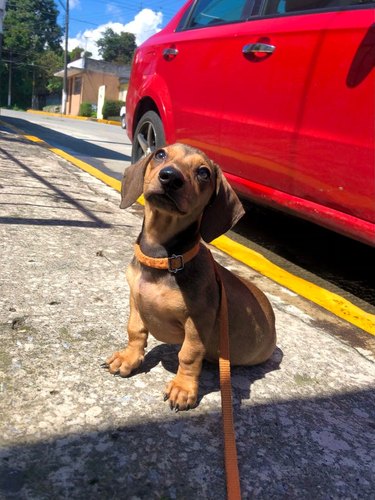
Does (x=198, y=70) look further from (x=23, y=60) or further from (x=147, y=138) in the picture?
(x=23, y=60)

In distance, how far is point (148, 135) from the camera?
17.0 ft

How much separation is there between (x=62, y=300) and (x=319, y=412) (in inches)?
56.2

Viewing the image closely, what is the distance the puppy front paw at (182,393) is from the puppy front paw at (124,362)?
0.19 metres

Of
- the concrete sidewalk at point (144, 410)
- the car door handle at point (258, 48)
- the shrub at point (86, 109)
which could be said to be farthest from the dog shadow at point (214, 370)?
the shrub at point (86, 109)

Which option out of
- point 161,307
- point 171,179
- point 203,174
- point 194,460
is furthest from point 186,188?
point 194,460

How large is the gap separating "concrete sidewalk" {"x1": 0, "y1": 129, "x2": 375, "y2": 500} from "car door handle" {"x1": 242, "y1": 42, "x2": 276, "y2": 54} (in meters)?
1.71

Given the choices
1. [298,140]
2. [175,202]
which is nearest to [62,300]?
[175,202]

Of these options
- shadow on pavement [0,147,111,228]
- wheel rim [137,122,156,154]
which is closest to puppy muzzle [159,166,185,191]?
shadow on pavement [0,147,111,228]

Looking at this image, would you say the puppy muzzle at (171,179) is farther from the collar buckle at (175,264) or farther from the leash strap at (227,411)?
the leash strap at (227,411)

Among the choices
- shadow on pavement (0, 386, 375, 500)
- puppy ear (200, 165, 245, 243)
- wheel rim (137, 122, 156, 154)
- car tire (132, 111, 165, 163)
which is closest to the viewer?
shadow on pavement (0, 386, 375, 500)

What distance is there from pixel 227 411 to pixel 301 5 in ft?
9.41

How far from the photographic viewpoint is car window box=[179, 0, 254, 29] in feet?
12.7

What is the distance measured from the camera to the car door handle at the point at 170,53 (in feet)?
14.6

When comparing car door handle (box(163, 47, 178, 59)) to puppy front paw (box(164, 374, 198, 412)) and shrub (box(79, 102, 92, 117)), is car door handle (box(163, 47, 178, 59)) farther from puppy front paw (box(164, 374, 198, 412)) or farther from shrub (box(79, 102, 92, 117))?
shrub (box(79, 102, 92, 117))
